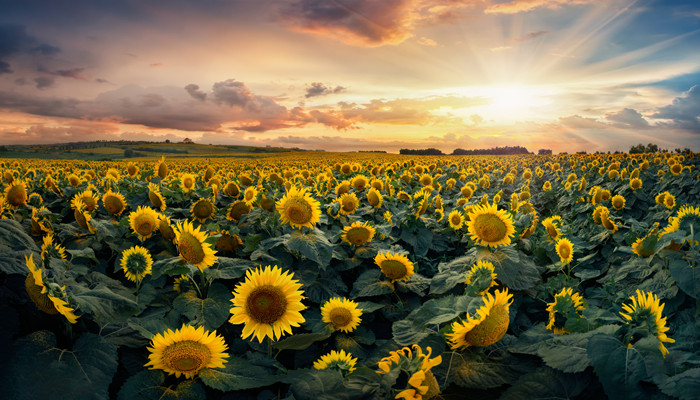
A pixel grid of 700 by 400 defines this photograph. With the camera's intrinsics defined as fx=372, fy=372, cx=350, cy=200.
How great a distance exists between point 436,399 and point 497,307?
0.56 m

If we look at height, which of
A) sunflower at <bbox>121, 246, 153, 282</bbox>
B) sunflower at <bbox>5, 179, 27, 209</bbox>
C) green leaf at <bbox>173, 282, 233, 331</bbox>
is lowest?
green leaf at <bbox>173, 282, 233, 331</bbox>

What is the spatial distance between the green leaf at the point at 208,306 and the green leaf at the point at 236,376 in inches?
21.9

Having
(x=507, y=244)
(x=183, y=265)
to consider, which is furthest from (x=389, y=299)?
(x=183, y=265)

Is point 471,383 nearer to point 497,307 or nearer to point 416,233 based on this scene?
point 497,307

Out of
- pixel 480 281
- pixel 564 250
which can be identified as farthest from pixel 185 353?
pixel 564 250

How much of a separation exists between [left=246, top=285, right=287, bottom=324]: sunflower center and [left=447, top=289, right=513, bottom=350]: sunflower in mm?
1118

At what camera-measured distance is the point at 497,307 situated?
77.6 inches

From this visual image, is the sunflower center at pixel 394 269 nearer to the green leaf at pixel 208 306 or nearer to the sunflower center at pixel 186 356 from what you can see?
the green leaf at pixel 208 306

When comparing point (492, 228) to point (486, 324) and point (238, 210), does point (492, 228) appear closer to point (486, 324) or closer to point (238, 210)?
point (486, 324)

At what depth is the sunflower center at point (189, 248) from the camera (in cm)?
294

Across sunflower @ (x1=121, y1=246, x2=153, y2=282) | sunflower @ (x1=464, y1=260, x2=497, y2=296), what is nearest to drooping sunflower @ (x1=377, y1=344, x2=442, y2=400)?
sunflower @ (x1=464, y1=260, x2=497, y2=296)

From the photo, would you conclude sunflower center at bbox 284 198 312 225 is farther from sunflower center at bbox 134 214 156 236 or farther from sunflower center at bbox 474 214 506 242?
sunflower center at bbox 474 214 506 242

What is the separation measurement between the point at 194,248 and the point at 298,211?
1.12 meters

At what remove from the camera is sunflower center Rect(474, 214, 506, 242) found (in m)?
3.62
